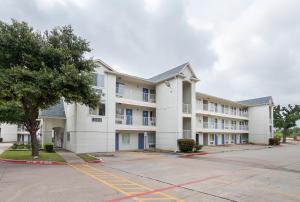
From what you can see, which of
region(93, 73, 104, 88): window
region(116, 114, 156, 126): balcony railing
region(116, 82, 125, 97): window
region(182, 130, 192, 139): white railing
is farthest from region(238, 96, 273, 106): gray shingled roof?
region(93, 73, 104, 88): window

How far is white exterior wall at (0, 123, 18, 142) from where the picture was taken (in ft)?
179

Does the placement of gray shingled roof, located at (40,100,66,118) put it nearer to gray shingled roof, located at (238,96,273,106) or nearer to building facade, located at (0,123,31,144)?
building facade, located at (0,123,31,144)

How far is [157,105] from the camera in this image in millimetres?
30516

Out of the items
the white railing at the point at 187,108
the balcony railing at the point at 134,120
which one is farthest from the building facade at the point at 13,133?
the white railing at the point at 187,108

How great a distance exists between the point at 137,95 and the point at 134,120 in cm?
318

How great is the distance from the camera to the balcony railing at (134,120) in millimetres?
27772

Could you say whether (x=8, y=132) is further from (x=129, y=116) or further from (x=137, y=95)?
(x=137, y=95)

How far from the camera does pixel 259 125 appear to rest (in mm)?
46656

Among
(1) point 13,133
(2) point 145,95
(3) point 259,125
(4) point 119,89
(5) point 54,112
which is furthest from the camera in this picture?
(1) point 13,133

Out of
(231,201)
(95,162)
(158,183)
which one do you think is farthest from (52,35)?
(231,201)

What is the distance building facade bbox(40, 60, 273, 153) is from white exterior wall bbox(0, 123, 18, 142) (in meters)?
26.5

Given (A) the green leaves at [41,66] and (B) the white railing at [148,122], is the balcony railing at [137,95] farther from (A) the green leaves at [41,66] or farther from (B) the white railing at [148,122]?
(A) the green leaves at [41,66]

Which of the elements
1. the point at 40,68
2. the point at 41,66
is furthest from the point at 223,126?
the point at 40,68

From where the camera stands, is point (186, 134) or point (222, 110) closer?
point (186, 134)
